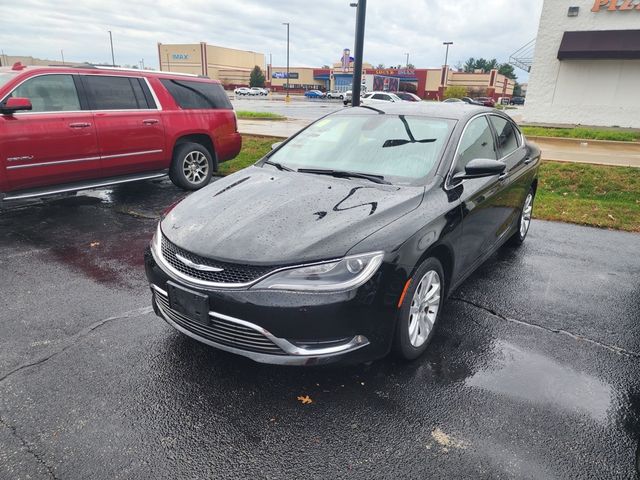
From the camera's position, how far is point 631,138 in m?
15.2

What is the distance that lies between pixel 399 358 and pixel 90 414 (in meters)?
1.86

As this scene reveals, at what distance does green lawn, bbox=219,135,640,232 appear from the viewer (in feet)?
22.5

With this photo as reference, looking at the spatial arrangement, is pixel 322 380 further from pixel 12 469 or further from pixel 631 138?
pixel 631 138

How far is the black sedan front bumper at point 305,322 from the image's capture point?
2.51 metres

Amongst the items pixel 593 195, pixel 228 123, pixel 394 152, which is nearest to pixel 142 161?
pixel 228 123

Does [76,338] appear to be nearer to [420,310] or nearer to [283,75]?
[420,310]

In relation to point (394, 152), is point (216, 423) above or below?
Result: below

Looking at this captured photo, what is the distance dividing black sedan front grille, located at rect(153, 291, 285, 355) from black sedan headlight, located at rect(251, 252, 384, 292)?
0.89 ft

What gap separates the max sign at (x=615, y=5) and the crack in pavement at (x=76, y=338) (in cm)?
2261

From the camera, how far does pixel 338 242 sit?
2.66 m

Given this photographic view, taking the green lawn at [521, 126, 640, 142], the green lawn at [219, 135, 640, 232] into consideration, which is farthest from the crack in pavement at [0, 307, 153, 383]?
the green lawn at [521, 126, 640, 142]

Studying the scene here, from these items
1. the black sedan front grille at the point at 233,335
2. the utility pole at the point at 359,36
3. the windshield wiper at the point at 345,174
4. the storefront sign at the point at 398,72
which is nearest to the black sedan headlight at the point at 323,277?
the black sedan front grille at the point at 233,335

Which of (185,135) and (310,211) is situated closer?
(310,211)

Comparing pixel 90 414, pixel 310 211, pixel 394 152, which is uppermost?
pixel 394 152
